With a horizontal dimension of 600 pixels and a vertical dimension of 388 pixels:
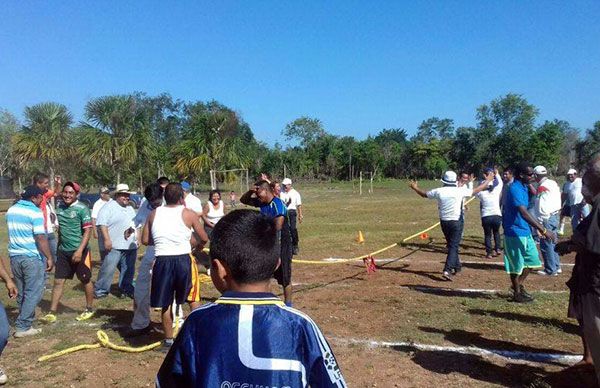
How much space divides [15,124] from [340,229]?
49.9 metres

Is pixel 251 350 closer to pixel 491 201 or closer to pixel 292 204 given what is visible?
pixel 491 201

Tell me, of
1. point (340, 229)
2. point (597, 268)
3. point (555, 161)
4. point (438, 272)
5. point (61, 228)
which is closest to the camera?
point (597, 268)

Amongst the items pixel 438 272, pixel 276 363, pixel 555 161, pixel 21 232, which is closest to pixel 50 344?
pixel 21 232

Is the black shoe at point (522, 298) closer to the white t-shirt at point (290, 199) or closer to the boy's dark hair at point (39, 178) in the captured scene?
the white t-shirt at point (290, 199)

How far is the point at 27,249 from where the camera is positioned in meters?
6.26

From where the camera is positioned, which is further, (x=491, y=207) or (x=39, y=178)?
(x=491, y=207)

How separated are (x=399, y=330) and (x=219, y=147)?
2726 centimetres

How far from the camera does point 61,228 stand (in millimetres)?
7297

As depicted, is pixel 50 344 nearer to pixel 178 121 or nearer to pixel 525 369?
pixel 525 369

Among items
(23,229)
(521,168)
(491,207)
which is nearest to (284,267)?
(23,229)

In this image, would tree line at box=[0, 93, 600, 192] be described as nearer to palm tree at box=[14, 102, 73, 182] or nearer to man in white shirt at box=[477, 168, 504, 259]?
palm tree at box=[14, 102, 73, 182]

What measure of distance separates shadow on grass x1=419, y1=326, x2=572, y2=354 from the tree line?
2702cm

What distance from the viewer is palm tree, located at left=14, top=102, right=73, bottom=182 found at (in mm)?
31016

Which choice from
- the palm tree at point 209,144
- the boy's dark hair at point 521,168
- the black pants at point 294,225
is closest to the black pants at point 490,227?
the boy's dark hair at point 521,168
